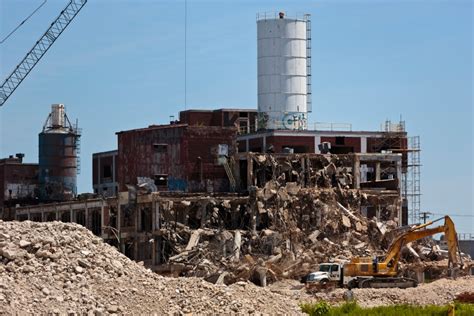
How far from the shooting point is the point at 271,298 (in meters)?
54.0

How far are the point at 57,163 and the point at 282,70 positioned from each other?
18.5 metres

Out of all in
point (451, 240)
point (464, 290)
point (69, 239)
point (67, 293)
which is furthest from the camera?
point (451, 240)

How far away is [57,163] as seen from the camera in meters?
108

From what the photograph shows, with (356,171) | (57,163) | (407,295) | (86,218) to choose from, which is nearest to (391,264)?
(407,295)

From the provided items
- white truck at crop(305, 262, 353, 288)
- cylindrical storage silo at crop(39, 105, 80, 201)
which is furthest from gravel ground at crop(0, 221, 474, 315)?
cylindrical storage silo at crop(39, 105, 80, 201)

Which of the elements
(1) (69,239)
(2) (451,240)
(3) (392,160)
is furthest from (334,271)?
(1) (69,239)

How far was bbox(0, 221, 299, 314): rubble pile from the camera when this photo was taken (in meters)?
46.6

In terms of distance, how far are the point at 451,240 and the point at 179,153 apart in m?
22.9

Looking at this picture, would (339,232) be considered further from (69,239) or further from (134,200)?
(69,239)

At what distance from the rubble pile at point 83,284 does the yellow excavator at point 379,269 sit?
2339cm

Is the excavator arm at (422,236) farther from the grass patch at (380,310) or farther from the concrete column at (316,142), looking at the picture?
the concrete column at (316,142)

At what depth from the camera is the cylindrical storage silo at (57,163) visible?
352 ft

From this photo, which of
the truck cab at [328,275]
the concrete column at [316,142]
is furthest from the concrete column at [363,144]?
the truck cab at [328,275]

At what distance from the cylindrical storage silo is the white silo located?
1491 cm
